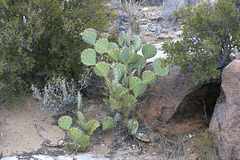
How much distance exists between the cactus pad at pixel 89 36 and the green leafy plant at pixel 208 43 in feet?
3.92

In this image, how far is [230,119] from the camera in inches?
126

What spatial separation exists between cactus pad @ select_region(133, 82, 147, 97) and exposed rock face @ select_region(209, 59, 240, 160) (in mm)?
1135

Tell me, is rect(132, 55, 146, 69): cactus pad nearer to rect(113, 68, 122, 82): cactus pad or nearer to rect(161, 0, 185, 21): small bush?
rect(113, 68, 122, 82): cactus pad

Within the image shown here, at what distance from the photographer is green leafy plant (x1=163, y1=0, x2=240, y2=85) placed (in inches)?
146

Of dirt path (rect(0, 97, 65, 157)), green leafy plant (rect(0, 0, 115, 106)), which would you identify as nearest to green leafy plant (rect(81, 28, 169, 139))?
green leafy plant (rect(0, 0, 115, 106))

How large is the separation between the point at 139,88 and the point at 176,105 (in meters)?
0.56

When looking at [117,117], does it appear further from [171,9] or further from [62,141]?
[171,9]

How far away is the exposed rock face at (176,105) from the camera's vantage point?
4.16 meters

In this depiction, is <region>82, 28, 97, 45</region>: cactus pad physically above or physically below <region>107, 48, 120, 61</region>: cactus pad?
above

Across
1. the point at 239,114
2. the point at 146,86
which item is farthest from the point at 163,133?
the point at 239,114

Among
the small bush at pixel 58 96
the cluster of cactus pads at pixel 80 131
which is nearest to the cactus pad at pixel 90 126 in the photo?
the cluster of cactus pads at pixel 80 131

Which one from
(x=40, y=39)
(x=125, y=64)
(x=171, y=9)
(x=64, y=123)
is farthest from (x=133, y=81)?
(x=171, y=9)

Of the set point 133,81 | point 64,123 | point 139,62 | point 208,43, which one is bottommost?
point 64,123

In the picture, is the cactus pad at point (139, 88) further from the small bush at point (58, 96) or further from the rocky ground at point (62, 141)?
the small bush at point (58, 96)
